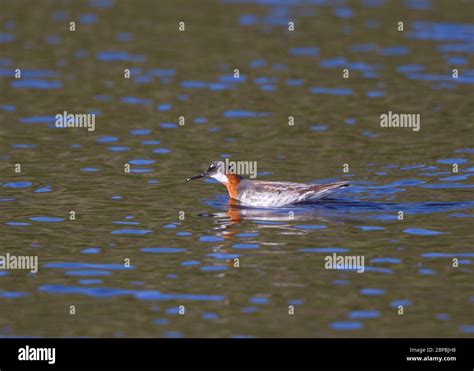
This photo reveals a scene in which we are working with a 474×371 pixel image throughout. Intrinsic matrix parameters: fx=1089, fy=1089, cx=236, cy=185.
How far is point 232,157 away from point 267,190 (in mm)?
4587

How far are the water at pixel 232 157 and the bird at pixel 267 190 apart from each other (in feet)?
1.04

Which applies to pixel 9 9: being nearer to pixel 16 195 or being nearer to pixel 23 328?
pixel 16 195

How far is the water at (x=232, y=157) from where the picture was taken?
17953 millimetres

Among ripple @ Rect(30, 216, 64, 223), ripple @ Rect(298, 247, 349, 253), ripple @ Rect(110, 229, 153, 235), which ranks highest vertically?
ripple @ Rect(30, 216, 64, 223)

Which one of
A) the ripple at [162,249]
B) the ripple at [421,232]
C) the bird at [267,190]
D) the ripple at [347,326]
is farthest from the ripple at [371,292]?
the bird at [267,190]

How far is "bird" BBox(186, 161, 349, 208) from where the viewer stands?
2400 cm

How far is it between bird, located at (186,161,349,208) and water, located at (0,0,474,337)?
0.32m

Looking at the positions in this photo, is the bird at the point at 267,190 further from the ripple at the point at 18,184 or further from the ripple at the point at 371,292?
the ripple at the point at 371,292

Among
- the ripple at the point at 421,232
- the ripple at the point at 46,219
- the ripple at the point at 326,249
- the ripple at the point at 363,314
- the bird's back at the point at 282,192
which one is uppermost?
the bird's back at the point at 282,192

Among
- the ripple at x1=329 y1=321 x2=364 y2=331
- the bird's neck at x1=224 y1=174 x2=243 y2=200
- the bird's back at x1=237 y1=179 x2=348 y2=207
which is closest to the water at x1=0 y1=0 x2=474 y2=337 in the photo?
the ripple at x1=329 y1=321 x2=364 y2=331

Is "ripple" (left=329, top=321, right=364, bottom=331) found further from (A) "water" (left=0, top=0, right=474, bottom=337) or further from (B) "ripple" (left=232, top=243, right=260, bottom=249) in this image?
(B) "ripple" (left=232, top=243, right=260, bottom=249)

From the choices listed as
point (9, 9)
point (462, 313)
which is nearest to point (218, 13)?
point (9, 9)

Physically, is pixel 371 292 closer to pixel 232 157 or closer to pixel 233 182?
pixel 233 182
